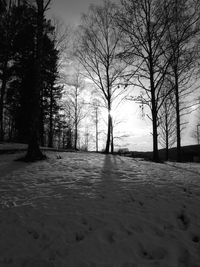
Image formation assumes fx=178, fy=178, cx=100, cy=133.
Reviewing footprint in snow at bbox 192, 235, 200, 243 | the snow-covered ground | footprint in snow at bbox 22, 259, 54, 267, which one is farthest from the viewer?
footprint in snow at bbox 192, 235, 200, 243

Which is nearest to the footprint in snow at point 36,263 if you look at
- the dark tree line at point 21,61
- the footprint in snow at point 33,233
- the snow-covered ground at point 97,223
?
the snow-covered ground at point 97,223

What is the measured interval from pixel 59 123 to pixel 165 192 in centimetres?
2303

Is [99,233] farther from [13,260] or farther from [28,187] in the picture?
[28,187]

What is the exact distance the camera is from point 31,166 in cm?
755

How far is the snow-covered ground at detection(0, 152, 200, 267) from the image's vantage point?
2885 millimetres

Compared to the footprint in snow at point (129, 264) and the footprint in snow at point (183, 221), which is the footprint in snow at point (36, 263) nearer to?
the footprint in snow at point (129, 264)

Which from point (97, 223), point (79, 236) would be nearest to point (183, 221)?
point (97, 223)

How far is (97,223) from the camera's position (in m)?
3.62

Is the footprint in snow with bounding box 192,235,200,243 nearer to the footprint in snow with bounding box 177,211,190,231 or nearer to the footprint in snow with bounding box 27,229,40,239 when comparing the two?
the footprint in snow with bounding box 177,211,190,231

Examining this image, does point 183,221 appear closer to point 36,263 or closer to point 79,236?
point 79,236

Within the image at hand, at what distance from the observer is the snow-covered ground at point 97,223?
2.88 meters

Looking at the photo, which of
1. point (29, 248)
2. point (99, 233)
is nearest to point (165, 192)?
point (99, 233)

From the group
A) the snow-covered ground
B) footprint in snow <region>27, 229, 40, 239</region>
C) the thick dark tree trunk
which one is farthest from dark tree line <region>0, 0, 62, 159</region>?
footprint in snow <region>27, 229, 40, 239</region>

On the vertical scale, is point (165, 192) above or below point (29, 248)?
above
